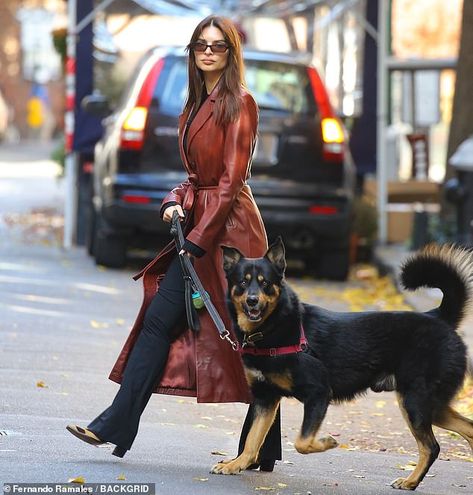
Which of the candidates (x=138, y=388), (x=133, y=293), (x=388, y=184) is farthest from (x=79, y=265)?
(x=138, y=388)

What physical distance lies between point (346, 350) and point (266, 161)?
7135 millimetres

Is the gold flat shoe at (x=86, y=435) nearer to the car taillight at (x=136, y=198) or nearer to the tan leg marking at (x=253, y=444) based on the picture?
the tan leg marking at (x=253, y=444)

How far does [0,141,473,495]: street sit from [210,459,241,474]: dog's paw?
6 cm

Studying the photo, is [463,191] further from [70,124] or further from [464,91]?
[70,124]

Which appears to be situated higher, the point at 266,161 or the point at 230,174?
the point at 230,174

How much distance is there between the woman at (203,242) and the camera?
6.26 metres

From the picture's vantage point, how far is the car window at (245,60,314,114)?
542 inches

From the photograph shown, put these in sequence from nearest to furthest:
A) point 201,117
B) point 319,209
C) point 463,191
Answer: point 201,117, point 319,209, point 463,191

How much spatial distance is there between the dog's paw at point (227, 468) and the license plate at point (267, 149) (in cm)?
722

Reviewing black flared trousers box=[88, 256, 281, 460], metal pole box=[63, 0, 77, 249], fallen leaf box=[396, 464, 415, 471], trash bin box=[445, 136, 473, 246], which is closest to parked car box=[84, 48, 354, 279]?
trash bin box=[445, 136, 473, 246]

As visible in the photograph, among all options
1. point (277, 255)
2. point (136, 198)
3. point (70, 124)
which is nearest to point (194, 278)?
point (277, 255)

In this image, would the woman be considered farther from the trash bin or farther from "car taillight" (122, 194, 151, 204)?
the trash bin

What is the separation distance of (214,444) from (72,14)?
32.5 feet

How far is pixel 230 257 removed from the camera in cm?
615
